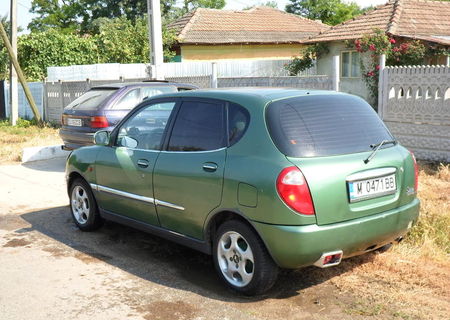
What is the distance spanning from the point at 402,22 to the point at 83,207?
699 inches

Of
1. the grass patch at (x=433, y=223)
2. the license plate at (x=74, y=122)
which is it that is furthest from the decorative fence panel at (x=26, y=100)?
the grass patch at (x=433, y=223)

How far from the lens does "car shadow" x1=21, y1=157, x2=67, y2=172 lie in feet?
36.2

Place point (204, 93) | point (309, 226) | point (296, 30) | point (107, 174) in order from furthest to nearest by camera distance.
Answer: point (296, 30)
point (107, 174)
point (204, 93)
point (309, 226)

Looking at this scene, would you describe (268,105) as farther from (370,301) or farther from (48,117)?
(48,117)

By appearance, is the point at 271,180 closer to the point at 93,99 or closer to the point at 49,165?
the point at 93,99

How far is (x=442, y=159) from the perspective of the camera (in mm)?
9703

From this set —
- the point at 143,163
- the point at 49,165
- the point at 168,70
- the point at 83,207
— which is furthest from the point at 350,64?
the point at 143,163

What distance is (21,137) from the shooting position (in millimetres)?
16016

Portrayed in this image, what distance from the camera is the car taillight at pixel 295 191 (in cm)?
402

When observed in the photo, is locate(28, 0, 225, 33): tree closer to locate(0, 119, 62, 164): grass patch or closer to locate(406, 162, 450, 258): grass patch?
locate(0, 119, 62, 164): grass patch

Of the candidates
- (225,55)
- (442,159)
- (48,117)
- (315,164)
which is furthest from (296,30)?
(315,164)

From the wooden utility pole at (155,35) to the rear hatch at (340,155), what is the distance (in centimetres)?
944

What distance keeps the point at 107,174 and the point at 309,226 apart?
261 centimetres

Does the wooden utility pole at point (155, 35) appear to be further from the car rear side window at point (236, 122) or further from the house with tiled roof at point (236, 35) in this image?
the house with tiled roof at point (236, 35)
